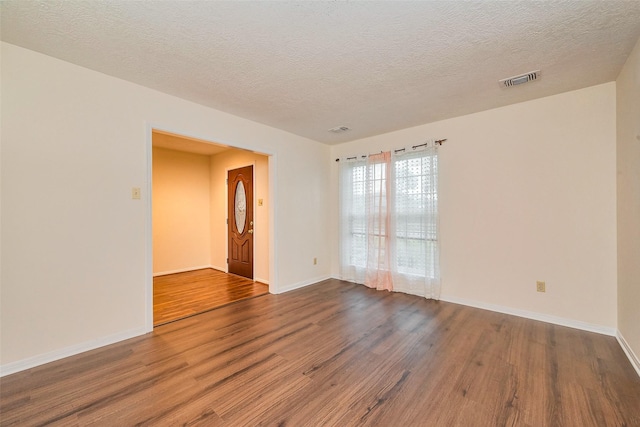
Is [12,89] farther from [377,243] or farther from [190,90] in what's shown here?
[377,243]

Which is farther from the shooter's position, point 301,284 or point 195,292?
point 301,284

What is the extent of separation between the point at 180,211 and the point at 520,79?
567 centimetres

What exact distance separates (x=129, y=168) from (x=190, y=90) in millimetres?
984

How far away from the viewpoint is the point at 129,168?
8.30 feet

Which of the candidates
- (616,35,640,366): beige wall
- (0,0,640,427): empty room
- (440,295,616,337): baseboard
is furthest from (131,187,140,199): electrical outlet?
(616,35,640,366): beige wall

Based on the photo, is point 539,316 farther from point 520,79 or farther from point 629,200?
point 520,79

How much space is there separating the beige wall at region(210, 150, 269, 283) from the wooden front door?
129mm

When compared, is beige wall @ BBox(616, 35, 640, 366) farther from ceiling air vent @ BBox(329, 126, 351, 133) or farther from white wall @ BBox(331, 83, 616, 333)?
ceiling air vent @ BBox(329, 126, 351, 133)

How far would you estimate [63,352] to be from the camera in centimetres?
218

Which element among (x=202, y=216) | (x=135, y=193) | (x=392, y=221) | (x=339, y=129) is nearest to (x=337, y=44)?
(x=339, y=129)

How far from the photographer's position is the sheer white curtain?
11.9 ft

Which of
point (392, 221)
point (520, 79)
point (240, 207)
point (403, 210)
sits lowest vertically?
point (392, 221)

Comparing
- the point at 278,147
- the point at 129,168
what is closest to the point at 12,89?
the point at 129,168

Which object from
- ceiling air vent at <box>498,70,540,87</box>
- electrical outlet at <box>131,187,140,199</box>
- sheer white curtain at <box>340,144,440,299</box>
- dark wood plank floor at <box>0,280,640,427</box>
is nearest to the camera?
dark wood plank floor at <box>0,280,640,427</box>
